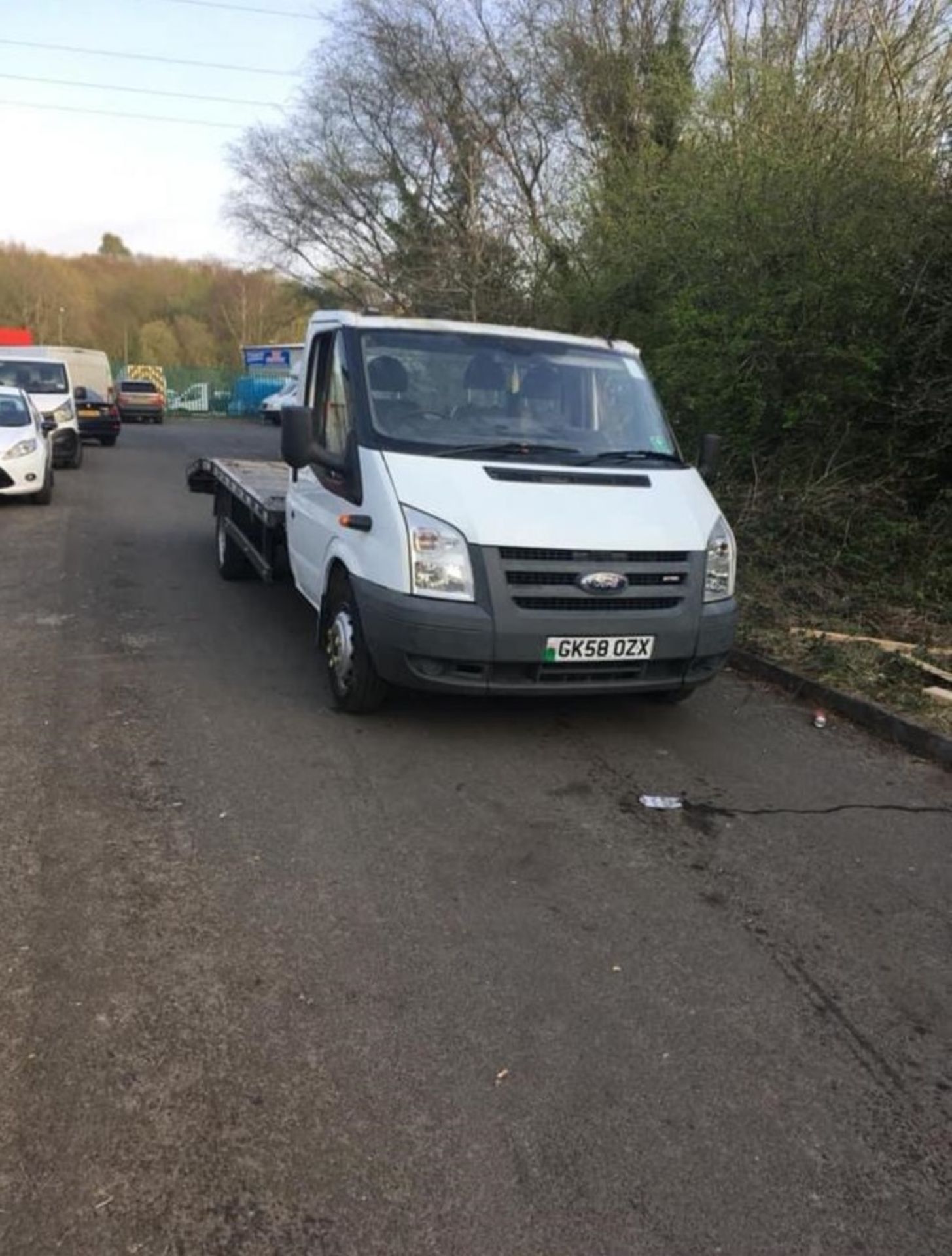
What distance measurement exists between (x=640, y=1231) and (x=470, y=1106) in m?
0.55

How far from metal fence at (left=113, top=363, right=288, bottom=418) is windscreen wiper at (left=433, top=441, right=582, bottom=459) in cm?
4509

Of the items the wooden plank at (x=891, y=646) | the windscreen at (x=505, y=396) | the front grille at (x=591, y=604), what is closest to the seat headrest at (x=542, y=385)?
Result: the windscreen at (x=505, y=396)

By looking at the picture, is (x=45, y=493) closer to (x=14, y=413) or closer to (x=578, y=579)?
(x=14, y=413)

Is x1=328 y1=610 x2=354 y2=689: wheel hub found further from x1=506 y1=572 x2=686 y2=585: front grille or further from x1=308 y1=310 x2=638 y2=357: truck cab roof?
x1=308 y1=310 x2=638 y2=357: truck cab roof

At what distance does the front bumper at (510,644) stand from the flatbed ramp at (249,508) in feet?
7.27

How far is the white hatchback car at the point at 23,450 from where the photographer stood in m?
13.1

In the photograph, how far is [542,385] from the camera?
19.9 feet

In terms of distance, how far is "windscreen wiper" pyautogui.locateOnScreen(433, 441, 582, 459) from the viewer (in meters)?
5.41

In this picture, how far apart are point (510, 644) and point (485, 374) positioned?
6.19ft

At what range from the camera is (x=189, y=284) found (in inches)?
3076

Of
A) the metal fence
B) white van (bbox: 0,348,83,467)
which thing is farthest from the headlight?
the metal fence

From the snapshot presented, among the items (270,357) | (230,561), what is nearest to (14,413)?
(230,561)

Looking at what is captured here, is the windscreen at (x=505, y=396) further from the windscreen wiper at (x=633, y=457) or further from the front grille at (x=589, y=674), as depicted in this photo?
the front grille at (x=589, y=674)

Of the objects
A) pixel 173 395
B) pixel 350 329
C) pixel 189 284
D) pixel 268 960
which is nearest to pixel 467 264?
pixel 350 329
